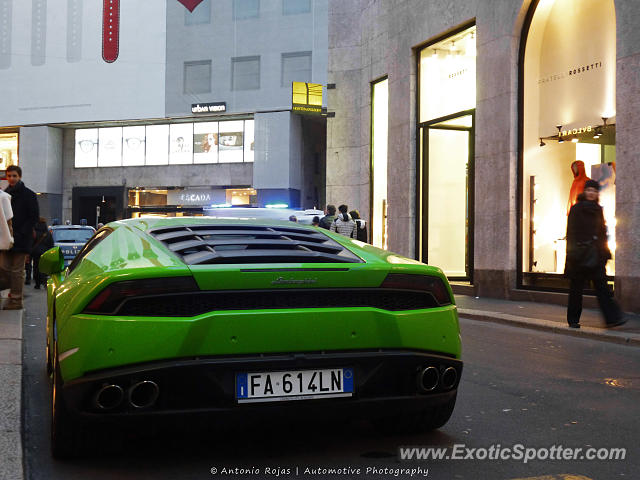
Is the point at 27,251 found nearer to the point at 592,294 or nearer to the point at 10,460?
the point at 10,460

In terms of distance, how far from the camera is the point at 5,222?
8.96 metres

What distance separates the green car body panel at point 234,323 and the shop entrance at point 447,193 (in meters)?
13.4

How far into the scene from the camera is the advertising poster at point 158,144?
153ft

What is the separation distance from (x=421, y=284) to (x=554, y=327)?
652 centimetres

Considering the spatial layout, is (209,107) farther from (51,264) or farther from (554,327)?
(51,264)

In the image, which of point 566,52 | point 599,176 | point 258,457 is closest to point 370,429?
point 258,457

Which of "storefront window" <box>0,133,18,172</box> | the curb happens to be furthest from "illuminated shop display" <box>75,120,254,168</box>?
the curb

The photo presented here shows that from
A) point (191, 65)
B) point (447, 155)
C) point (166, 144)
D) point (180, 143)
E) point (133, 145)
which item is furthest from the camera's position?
point (133, 145)

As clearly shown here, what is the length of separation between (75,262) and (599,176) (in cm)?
1038

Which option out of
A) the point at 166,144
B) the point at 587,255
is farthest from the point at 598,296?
the point at 166,144

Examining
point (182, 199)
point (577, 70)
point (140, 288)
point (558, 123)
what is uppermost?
point (577, 70)

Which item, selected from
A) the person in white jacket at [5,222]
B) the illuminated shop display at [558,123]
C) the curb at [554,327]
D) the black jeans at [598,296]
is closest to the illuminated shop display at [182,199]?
the illuminated shop display at [558,123]

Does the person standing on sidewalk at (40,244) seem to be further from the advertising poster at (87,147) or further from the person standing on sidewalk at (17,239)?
the advertising poster at (87,147)

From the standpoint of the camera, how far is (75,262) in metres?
4.78
